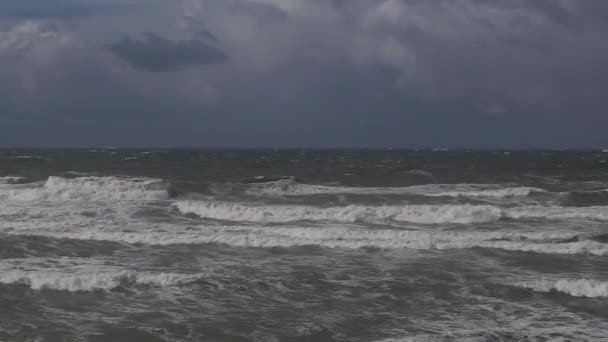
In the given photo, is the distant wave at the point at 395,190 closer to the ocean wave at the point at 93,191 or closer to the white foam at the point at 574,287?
the ocean wave at the point at 93,191

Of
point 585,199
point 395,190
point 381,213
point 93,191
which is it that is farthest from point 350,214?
point 93,191

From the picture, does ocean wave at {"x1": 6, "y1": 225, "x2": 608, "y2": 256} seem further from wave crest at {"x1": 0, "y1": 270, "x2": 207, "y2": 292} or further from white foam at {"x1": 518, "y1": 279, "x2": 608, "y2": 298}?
wave crest at {"x1": 0, "y1": 270, "x2": 207, "y2": 292}

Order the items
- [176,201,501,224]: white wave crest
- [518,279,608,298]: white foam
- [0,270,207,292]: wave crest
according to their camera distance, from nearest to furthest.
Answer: [518,279,608,298]: white foam < [0,270,207,292]: wave crest < [176,201,501,224]: white wave crest

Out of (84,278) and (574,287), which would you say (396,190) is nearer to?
(574,287)

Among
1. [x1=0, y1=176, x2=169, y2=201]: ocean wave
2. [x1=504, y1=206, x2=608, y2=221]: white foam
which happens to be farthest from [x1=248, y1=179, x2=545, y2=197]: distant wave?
[x1=504, y1=206, x2=608, y2=221]: white foam

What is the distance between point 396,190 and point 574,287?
21.2 meters

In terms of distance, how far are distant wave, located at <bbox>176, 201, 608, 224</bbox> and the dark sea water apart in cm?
8

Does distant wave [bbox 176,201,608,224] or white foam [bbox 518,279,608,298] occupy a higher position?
distant wave [bbox 176,201,608,224]

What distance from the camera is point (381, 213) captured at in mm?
23719

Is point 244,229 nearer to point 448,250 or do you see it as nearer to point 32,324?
point 448,250

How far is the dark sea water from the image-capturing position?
382 inches

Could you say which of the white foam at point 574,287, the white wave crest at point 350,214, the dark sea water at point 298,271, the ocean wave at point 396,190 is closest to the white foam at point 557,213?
the dark sea water at point 298,271

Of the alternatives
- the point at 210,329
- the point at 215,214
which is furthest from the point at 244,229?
the point at 210,329

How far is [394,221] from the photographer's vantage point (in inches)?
893
